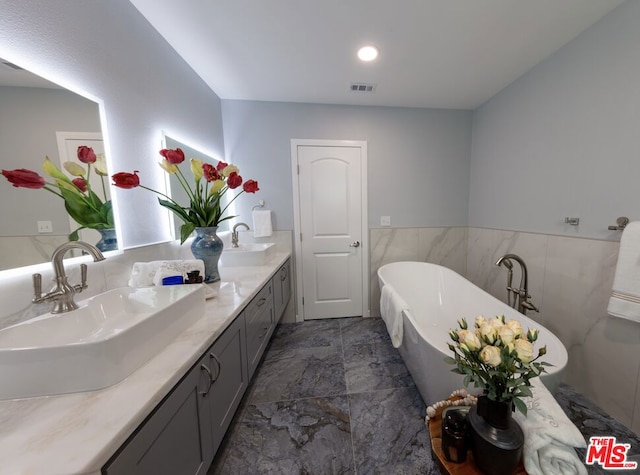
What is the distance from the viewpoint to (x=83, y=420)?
1.67 ft

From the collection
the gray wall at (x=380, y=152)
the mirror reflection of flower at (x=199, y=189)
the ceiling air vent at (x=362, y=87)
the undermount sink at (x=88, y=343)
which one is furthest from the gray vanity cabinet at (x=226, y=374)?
the ceiling air vent at (x=362, y=87)

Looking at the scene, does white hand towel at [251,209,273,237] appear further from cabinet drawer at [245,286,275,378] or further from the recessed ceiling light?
the recessed ceiling light

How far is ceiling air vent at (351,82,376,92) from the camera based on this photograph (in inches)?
81.7

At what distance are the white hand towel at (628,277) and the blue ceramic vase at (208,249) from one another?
236 cm

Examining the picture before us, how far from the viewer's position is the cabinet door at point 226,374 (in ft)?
3.08

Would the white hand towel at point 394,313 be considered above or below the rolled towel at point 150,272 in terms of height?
below

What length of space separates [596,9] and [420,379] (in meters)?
2.49

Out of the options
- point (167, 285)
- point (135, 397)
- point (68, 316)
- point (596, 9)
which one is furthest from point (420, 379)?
point (596, 9)

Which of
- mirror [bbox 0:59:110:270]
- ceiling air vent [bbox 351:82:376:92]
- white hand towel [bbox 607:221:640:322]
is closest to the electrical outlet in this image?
mirror [bbox 0:59:110:270]

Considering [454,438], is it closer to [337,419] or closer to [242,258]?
[337,419]

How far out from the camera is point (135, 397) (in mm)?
574

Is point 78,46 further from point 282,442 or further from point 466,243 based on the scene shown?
point 466,243

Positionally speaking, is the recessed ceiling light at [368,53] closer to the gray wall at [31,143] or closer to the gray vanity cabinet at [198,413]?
the gray wall at [31,143]

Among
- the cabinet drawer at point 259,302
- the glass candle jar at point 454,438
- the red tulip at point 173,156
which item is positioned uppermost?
the red tulip at point 173,156
